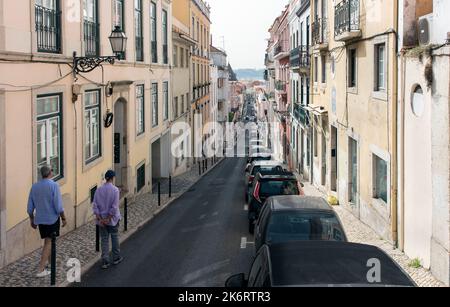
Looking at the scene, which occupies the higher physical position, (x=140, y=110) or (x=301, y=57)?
(x=301, y=57)

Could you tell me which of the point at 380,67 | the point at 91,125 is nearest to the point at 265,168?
the point at 91,125

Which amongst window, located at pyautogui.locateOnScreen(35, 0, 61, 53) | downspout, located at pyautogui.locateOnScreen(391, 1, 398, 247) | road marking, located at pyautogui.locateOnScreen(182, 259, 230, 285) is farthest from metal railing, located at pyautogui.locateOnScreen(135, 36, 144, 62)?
road marking, located at pyautogui.locateOnScreen(182, 259, 230, 285)

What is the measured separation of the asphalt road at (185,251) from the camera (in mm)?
9359

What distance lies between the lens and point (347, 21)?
54.4ft

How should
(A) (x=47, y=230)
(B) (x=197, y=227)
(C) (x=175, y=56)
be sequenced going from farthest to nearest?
1. (C) (x=175, y=56)
2. (B) (x=197, y=227)
3. (A) (x=47, y=230)

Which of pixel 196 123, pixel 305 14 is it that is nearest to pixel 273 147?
pixel 196 123

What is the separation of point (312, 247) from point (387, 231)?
734cm

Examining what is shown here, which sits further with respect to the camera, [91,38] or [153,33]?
[153,33]

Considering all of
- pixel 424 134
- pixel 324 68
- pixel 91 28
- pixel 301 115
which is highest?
pixel 91 28

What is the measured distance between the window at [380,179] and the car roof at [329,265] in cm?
772

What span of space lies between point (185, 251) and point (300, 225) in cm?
316

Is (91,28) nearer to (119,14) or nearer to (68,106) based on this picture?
(68,106)

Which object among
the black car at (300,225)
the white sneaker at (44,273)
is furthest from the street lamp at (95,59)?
the black car at (300,225)

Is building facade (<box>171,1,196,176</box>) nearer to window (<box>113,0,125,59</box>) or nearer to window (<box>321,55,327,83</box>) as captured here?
window (<box>321,55,327,83</box>)
